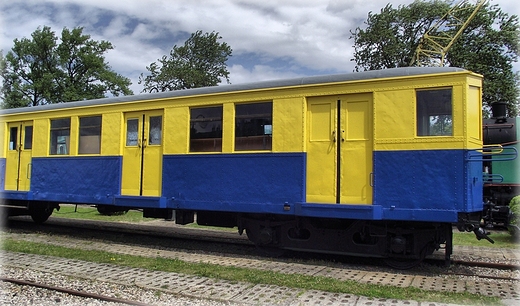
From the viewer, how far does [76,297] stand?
6.23m

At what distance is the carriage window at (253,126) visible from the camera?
879cm

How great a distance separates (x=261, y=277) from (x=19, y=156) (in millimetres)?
8906

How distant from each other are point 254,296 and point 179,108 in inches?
198

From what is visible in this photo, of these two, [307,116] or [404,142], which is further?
[307,116]

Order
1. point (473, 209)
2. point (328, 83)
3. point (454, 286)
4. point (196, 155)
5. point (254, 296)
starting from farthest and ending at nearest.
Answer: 1. point (196, 155)
2. point (328, 83)
3. point (473, 209)
4. point (454, 286)
5. point (254, 296)

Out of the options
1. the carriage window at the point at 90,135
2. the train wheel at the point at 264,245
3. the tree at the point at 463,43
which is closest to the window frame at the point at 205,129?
the train wheel at the point at 264,245

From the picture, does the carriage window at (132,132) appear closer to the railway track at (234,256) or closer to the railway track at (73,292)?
the railway track at (234,256)

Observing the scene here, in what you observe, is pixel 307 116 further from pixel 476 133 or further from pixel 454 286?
pixel 454 286

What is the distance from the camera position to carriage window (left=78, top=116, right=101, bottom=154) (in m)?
11.0

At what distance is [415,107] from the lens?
759 centimetres

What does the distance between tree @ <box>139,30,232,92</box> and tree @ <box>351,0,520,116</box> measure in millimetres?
16830

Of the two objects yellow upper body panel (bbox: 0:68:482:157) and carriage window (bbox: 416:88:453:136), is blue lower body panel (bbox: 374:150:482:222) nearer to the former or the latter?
yellow upper body panel (bbox: 0:68:482:157)

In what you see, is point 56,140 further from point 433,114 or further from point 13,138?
point 433,114

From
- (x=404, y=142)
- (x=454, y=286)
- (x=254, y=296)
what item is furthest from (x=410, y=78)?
(x=254, y=296)
